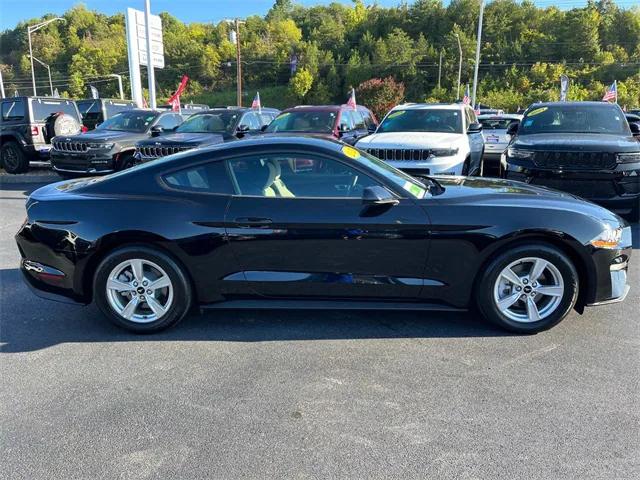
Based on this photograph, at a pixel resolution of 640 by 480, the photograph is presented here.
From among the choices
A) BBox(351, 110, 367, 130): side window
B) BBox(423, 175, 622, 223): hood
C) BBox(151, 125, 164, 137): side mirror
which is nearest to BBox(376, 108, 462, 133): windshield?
BBox(351, 110, 367, 130): side window

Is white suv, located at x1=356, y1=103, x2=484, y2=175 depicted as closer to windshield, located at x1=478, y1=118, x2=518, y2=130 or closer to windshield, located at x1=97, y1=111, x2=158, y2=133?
windshield, located at x1=478, y1=118, x2=518, y2=130

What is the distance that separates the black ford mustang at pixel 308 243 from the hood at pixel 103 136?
7.66 metres

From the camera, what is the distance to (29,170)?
13211 millimetres

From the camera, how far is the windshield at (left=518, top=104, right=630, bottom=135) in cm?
793

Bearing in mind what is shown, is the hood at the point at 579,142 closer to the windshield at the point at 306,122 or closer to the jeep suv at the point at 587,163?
the jeep suv at the point at 587,163

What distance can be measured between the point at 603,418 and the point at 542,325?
1.06 metres

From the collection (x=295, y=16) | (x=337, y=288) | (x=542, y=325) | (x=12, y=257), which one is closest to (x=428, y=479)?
(x=337, y=288)

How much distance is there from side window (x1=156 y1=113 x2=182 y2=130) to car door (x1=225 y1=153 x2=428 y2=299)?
9.38 metres

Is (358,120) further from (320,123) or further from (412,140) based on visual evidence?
(412,140)

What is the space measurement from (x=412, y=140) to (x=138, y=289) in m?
5.66

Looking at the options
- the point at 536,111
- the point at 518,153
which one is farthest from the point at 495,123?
the point at 518,153

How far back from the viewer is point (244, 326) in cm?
400

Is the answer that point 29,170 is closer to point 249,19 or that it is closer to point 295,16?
point 249,19

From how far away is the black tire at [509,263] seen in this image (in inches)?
144
